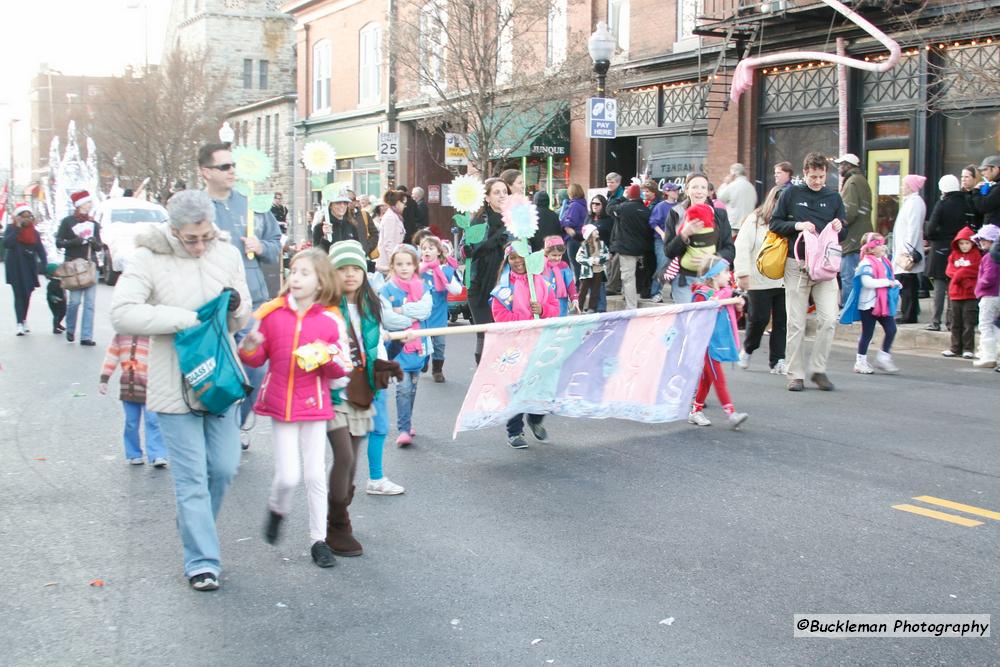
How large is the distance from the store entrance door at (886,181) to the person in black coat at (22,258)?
42.0ft

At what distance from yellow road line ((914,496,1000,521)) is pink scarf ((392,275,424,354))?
3341 mm

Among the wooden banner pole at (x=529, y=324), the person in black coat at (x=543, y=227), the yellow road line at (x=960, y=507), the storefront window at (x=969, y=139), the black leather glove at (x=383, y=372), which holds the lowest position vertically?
the yellow road line at (x=960, y=507)

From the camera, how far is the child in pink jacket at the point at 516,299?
815cm

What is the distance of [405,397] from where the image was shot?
815 cm

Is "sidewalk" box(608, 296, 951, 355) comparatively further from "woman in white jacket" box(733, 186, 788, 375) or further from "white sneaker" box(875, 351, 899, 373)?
"woman in white jacket" box(733, 186, 788, 375)

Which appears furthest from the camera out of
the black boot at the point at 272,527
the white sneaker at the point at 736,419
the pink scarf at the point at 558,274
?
the white sneaker at the point at 736,419

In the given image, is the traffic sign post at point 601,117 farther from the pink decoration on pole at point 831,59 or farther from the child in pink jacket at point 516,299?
the child in pink jacket at point 516,299

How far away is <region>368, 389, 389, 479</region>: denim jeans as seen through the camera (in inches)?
252

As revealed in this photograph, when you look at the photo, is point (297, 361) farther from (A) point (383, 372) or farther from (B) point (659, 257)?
(B) point (659, 257)

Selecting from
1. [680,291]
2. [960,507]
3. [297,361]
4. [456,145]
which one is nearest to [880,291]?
[680,291]

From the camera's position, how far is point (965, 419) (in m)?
9.14

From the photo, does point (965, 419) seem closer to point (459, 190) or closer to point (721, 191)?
point (459, 190)

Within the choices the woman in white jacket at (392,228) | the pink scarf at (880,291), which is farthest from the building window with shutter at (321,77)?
the pink scarf at (880,291)

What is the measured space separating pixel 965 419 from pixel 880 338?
16.0ft
